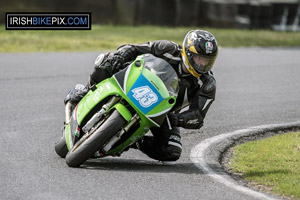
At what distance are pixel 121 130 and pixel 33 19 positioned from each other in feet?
45.3

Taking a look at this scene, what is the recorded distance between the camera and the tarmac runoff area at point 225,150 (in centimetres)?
567

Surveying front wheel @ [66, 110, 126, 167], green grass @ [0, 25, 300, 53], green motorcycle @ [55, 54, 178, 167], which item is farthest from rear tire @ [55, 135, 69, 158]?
green grass @ [0, 25, 300, 53]

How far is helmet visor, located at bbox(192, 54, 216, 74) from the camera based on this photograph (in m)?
6.17

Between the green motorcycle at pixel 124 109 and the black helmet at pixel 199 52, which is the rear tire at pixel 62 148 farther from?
the black helmet at pixel 199 52

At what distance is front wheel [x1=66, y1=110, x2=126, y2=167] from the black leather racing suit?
86 cm

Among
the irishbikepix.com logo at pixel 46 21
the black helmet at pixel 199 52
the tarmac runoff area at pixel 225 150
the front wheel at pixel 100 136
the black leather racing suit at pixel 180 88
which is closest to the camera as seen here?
the front wheel at pixel 100 136

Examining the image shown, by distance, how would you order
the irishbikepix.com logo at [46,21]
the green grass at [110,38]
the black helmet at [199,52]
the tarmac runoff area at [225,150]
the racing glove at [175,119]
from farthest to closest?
the irishbikepix.com logo at [46,21]
the green grass at [110,38]
the black helmet at [199,52]
the racing glove at [175,119]
the tarmac runoff area at [225,150]

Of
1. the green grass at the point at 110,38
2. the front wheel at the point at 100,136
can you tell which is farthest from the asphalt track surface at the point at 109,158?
the green grass at the point at 110,38

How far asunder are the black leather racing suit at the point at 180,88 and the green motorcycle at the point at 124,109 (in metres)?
0.45

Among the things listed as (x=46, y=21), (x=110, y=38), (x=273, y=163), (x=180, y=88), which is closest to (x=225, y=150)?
(x=273, y=163)

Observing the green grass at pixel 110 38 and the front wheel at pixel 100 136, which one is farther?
the green grass at pixel 110 38

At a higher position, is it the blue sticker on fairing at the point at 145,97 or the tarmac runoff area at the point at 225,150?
the blue sticker on fairing at the point at 145,97

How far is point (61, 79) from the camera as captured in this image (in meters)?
11.0

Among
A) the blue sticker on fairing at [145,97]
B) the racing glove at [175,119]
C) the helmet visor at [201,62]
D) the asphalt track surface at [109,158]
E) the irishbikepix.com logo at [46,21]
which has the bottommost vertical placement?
the irishbikepix.com logo at [46,21]
